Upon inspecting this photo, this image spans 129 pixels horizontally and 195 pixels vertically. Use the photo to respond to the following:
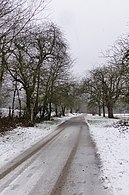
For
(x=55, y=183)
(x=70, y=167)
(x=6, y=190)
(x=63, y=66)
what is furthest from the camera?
(x=63, y=66)

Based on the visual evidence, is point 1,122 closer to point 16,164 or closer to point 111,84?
point 16,164

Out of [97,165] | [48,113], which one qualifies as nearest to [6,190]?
[97,165]

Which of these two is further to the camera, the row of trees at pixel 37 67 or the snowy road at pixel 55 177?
the row of trees at pixel 37 67

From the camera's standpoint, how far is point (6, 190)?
6457 millimetres

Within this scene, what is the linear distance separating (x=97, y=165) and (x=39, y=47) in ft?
82.6

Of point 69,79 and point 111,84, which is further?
point 111,84

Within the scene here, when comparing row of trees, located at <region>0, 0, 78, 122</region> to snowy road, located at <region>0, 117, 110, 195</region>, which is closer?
snowy road, located at <region>0, 117, 110, 195</region>

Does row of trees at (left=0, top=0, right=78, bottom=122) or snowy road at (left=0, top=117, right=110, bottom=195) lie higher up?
row of trees at (left=0, top=0, right=78, bottom=122)

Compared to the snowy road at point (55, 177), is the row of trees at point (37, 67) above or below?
above

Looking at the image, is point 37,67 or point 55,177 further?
point 37,67

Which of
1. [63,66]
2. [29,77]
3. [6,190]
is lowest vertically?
[6,190]

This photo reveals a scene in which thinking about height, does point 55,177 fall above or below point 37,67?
below

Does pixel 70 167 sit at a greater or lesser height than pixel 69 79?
lesser

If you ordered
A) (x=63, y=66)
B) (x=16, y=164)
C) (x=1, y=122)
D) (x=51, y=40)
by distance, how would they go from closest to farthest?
(x=16, y=164), (x=1, y=122), (x=51, y=40), (x=63, y=66)
